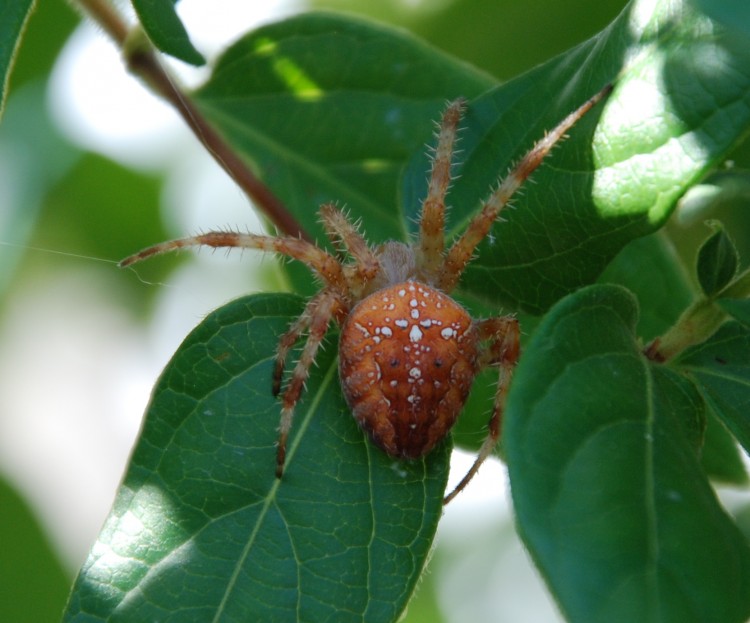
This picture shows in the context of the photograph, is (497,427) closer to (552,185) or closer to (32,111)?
(552,185)

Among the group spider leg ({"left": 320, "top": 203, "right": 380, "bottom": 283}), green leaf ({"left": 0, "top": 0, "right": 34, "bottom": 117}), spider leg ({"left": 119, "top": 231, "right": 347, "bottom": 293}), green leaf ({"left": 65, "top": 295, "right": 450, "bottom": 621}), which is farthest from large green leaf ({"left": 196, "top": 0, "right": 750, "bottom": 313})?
green leaf ({"left": 0, "top": 0, "right": 34, "bottom": 117})

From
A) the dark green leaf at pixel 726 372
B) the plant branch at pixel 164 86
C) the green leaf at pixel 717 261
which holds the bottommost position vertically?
the dark green leaf at pixel 726 372

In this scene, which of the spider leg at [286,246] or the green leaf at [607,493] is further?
the spider leg at [286,246]

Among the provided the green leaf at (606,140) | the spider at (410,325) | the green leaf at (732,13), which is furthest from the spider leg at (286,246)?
the green leaf at (732,13)

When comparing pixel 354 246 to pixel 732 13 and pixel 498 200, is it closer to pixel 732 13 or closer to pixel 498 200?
pixel 498 200

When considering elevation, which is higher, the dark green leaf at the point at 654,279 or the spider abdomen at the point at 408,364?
the dark green leaf at the point at 654,279

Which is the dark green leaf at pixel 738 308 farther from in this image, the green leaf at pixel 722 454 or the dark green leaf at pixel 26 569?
the dark green leaf at pixel 26 569

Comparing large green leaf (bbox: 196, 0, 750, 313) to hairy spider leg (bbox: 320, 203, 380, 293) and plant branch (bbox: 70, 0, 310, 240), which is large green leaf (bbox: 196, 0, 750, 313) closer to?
hairy spider leg (bbox: 320, 203, 380, 293)
